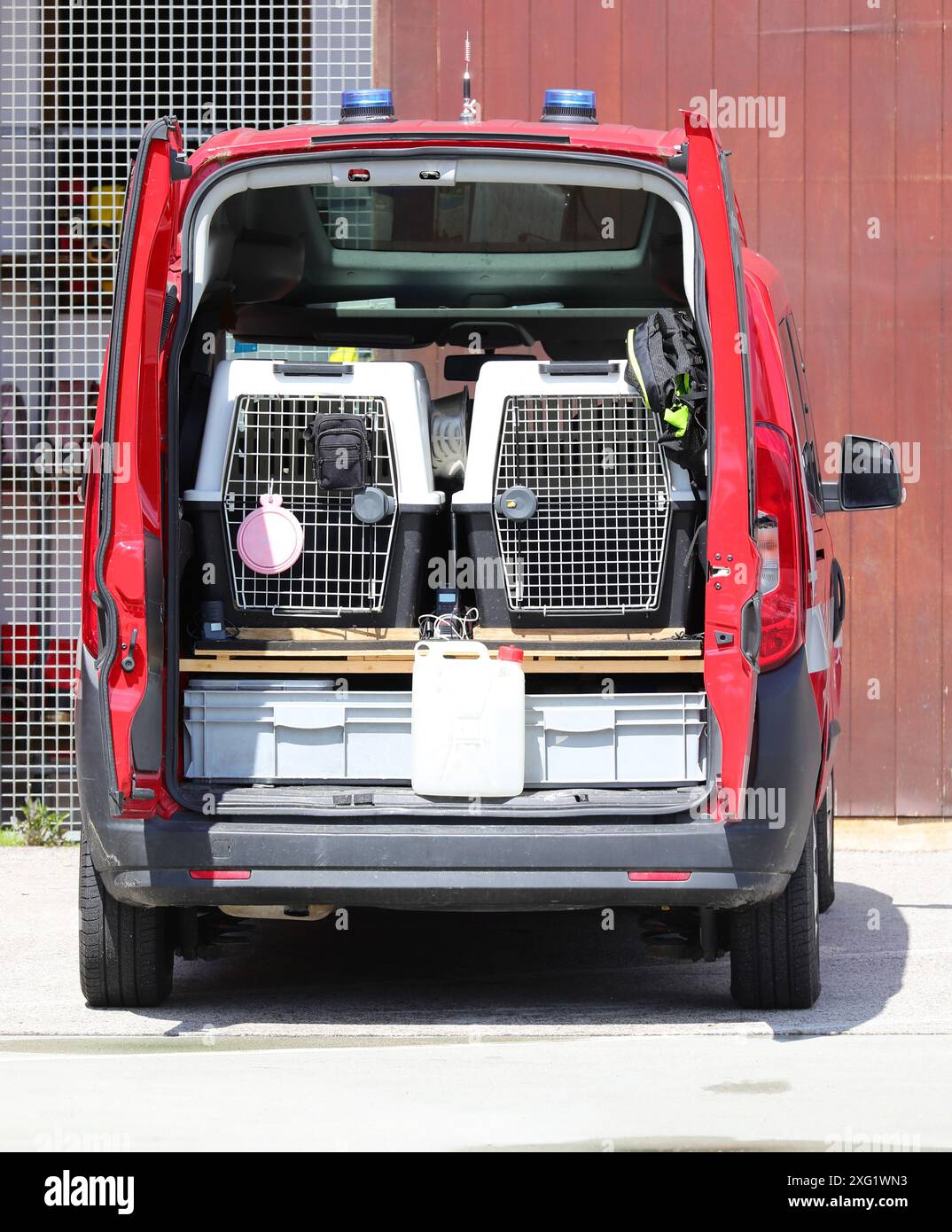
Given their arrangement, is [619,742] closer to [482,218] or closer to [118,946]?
[118,946]

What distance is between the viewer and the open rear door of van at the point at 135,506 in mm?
4555

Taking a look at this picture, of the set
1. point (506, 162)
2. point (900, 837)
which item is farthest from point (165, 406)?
point (900, 837)

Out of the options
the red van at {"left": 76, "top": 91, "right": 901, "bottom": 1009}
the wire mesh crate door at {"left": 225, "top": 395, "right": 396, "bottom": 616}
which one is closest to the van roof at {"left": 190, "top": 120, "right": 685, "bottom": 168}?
the red van at {"left": 76, "top": 91, "right": 901, "bottom": 1009}

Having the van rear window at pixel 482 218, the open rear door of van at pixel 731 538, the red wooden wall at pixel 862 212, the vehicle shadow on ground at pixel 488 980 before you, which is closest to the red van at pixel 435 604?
the open rear door of van at pixel 731 538

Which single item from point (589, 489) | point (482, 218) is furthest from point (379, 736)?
point (482, 218)

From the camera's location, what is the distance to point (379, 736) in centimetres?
486

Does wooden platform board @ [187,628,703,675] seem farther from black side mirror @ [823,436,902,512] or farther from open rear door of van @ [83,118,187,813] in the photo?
black side mirror @ [823,436,902,512]

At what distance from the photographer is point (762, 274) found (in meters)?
5.43

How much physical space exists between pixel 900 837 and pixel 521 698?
15.0ft

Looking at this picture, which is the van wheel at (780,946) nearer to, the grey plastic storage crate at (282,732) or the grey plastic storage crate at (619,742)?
the grey plastic storage crate at (619,742)

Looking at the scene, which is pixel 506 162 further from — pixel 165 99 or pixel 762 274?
pixel 165 99

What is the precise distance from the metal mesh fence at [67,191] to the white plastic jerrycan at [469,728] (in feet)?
14.6

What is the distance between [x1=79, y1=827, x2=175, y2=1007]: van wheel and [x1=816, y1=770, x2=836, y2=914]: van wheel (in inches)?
97.4

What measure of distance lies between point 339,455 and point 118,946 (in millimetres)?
1473
